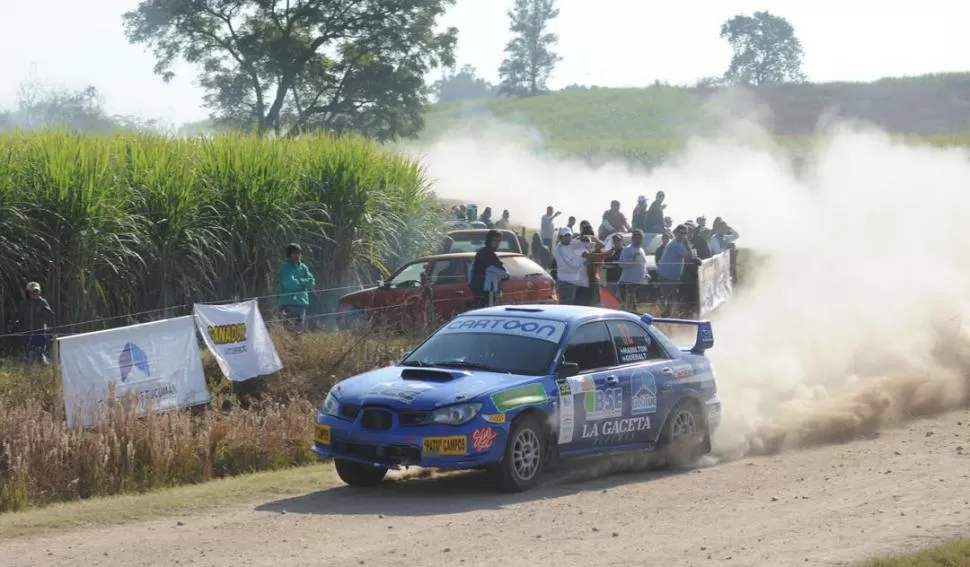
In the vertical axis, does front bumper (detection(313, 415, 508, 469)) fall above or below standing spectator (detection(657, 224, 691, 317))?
below

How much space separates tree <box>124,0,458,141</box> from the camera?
49781 mm

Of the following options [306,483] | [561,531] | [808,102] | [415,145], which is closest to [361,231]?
[306,483]

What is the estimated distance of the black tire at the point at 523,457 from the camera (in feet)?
37.3

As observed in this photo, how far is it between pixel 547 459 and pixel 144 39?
42786mm

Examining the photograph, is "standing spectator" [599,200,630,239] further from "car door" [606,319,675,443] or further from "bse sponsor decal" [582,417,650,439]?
"bse sponsor decal" [582,417,650,439]

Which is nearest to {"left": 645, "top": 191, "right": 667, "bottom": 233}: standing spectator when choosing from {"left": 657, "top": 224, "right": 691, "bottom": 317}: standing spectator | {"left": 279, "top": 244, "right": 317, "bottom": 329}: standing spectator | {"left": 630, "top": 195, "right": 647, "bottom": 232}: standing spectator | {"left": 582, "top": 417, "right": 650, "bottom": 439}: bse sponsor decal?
{"left": 630, "top": 195, "right": 647, "bottom": 232}: standing spectator

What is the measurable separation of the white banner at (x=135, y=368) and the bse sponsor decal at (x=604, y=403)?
425 cm

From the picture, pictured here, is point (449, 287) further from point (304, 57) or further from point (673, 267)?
point (304, 57)

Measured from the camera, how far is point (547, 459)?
11.8 metres

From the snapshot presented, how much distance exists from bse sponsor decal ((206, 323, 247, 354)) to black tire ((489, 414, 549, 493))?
176 inches

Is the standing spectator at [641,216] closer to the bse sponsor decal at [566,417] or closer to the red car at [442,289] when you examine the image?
the red car at [442,289]

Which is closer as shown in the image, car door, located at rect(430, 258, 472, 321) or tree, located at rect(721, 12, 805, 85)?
car door, located at rect(430, 258, 472, 321)

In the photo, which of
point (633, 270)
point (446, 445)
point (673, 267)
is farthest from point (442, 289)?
point (446, 445)

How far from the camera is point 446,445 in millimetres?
11125
